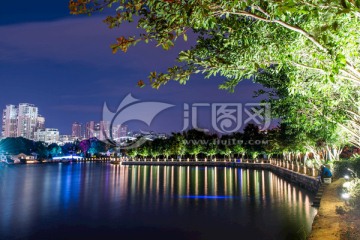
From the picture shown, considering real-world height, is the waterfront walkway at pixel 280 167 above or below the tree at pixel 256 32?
below

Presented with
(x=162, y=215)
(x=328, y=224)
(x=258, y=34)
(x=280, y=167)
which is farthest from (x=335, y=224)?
(x=280, y=167)

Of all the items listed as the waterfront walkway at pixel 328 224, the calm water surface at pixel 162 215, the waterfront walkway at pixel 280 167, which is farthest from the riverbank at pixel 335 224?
the waterfront walkway at pixel 280 167

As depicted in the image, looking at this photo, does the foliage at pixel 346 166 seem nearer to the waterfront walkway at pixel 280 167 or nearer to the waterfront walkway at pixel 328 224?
the waterfront walkway at pixel 280 167

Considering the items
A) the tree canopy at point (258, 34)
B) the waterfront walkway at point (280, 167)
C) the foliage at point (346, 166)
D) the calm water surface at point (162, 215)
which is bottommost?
the calm water surface at point (162, 215)

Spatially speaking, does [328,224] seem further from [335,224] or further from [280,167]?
[280,167]

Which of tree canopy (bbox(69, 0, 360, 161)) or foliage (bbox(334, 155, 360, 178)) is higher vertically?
tree canopy (bbox(69, 0, 360, 161))

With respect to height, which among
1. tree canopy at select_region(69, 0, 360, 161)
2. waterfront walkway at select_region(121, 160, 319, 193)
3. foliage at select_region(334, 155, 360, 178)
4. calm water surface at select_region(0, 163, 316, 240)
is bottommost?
calm water surface at select_region(0, 163, 316, 240)

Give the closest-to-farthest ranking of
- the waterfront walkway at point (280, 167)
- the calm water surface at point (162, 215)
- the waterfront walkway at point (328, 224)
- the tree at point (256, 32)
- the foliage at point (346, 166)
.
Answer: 1. the tree at point (256, 32)
2. the waterfront walkway at point (328, 224)
3. the calm water surface at point (162, 215)
4. the foliage at point (346, 166)
5. the waterfront walkway at point (280, 167)

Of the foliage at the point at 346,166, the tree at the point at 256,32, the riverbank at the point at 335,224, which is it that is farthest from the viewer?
the foliage at the point at 346,166

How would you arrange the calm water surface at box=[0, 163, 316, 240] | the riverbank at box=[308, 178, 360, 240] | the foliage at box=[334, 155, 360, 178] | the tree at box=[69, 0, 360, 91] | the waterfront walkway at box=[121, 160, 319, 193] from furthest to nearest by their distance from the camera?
the waterfront walkway at box=[121, 160, 319, 193]
the foliage at box=[334, 155, 360, 178]
the calm water surface at box=[0, 163, 316, 240]
the riverbank at box=[308, 178, 360, 240]
the tree at box=[69, 0, 360, 91]

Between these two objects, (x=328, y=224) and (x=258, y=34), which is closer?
(x=258, y=34)

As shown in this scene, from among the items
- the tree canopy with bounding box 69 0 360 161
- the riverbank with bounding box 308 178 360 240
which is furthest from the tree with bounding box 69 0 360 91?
the riverbank with bounding box 308 178 360 240

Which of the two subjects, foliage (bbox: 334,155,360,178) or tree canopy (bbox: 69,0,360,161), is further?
foliage (bbox: 334,155,360,178)

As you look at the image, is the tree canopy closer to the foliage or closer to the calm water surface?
the calm water surface
